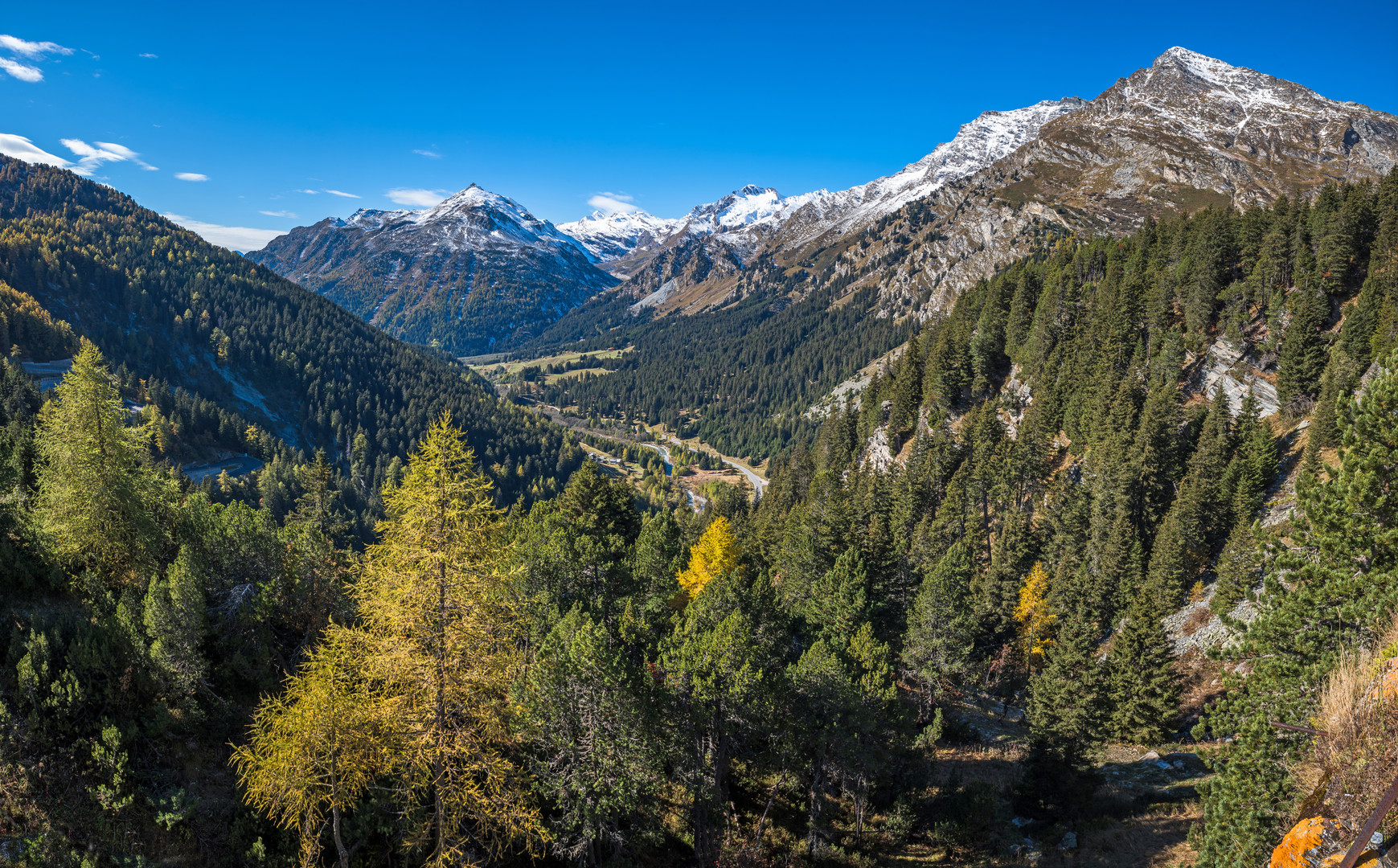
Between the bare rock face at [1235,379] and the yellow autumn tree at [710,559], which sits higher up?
the bare rock face at [1235,379]

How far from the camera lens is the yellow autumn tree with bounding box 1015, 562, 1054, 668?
5769cm

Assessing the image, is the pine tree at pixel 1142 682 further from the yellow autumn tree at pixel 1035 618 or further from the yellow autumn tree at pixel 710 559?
the yellow autumn tree at pixel 710 559

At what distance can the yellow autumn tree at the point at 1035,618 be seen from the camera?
57688 mm

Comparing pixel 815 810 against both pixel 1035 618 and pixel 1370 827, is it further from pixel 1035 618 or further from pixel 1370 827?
pixel 1035 618

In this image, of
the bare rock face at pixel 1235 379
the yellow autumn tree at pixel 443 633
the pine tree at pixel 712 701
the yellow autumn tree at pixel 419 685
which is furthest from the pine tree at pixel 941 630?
the bare rock face at pixel 1235 379

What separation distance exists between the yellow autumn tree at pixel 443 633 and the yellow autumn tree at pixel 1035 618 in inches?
2186

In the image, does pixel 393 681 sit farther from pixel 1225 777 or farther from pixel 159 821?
pixel 1225 777

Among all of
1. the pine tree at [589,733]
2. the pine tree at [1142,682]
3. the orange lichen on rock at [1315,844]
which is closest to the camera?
the orange lichen on rock at [1315,844]

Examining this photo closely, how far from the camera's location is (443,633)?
1734 centimetres

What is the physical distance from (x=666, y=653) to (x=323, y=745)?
48.6ft

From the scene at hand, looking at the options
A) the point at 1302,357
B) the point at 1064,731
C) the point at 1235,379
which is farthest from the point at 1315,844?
the point at 1235,379

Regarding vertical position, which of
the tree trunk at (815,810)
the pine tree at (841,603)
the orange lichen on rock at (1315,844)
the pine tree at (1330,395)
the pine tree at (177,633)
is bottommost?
the tree trunk at (815,810)

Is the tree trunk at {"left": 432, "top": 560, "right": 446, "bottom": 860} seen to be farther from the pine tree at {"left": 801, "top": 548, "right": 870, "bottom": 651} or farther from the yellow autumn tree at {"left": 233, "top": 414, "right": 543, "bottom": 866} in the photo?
the pine tree at {"left": 801, "top": 548, "right": 870, "bottom": 651}

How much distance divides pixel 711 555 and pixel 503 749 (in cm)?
3023
